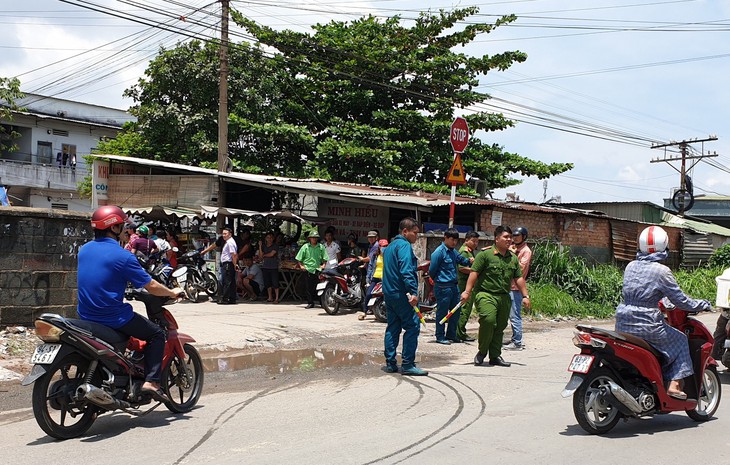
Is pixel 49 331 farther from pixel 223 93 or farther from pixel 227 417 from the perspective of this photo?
pixel 223 93

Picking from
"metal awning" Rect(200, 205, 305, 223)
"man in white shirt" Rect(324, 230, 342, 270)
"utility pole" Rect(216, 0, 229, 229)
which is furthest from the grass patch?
"utility pole" Rect(216, 0, 229, 229)

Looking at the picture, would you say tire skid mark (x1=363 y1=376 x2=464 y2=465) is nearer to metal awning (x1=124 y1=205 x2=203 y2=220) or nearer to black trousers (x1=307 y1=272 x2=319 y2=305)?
black trousers (x1=307 y1=272 x2=319 y2=305)

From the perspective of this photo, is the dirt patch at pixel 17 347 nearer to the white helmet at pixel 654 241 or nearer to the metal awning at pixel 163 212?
the white helmet at pixel 654 241

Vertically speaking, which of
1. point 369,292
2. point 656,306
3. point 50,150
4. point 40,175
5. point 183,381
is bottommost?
point 183,381

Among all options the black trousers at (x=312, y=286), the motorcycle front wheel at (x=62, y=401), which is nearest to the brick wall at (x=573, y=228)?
the black trousers at (x=312, y=286)

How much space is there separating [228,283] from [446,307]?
6.38 meters

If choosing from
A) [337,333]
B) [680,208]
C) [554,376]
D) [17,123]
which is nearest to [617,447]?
[554,376]

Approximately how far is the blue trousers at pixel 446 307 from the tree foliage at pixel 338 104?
45.1ft

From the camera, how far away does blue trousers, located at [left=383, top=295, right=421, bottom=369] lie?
8.47 metres

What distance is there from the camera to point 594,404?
233 inches

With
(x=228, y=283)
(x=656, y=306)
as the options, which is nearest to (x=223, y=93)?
(x=228, y=283)

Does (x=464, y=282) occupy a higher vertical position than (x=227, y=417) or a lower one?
higher

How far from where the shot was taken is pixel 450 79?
26891 mm

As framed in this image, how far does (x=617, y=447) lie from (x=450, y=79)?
2252 cm
